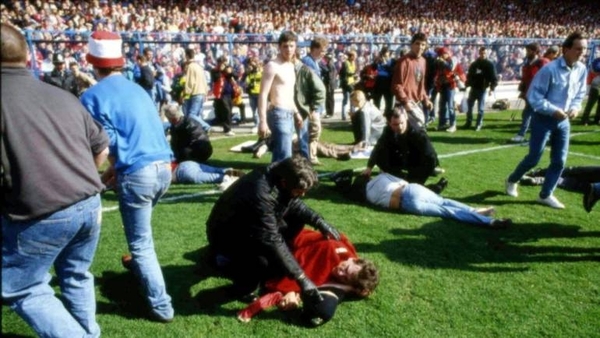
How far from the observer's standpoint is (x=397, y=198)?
5.84 meters

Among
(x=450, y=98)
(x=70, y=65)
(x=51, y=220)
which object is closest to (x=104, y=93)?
(x=51, y=220)

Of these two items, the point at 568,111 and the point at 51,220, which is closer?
the point at 51,220

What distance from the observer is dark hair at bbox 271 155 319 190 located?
347 cm

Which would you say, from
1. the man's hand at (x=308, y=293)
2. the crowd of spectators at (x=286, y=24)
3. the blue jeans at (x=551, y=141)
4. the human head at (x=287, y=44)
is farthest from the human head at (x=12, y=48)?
the crowd of spectators at (x=286, y=24)

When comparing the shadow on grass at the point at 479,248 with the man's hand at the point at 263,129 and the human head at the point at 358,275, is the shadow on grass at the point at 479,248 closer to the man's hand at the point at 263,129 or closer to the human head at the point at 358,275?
the human head at the point at 358,275

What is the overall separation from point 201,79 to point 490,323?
295 inches

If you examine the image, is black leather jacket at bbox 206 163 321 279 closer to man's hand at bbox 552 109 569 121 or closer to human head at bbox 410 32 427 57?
man's hand at bbox 552 109 569 121

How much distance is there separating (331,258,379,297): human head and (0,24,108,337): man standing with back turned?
1.81m

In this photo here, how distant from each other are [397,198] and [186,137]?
2997mm

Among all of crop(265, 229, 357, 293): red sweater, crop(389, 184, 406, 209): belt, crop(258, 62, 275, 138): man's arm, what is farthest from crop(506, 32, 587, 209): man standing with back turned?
crop(265, 229, 357, 293): red sweater

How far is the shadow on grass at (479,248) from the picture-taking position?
4.61 m

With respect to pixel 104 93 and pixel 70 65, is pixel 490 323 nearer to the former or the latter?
pixel 104 93

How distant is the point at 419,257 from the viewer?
185 inches

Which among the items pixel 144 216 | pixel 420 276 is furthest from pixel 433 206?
pixel 144 216
